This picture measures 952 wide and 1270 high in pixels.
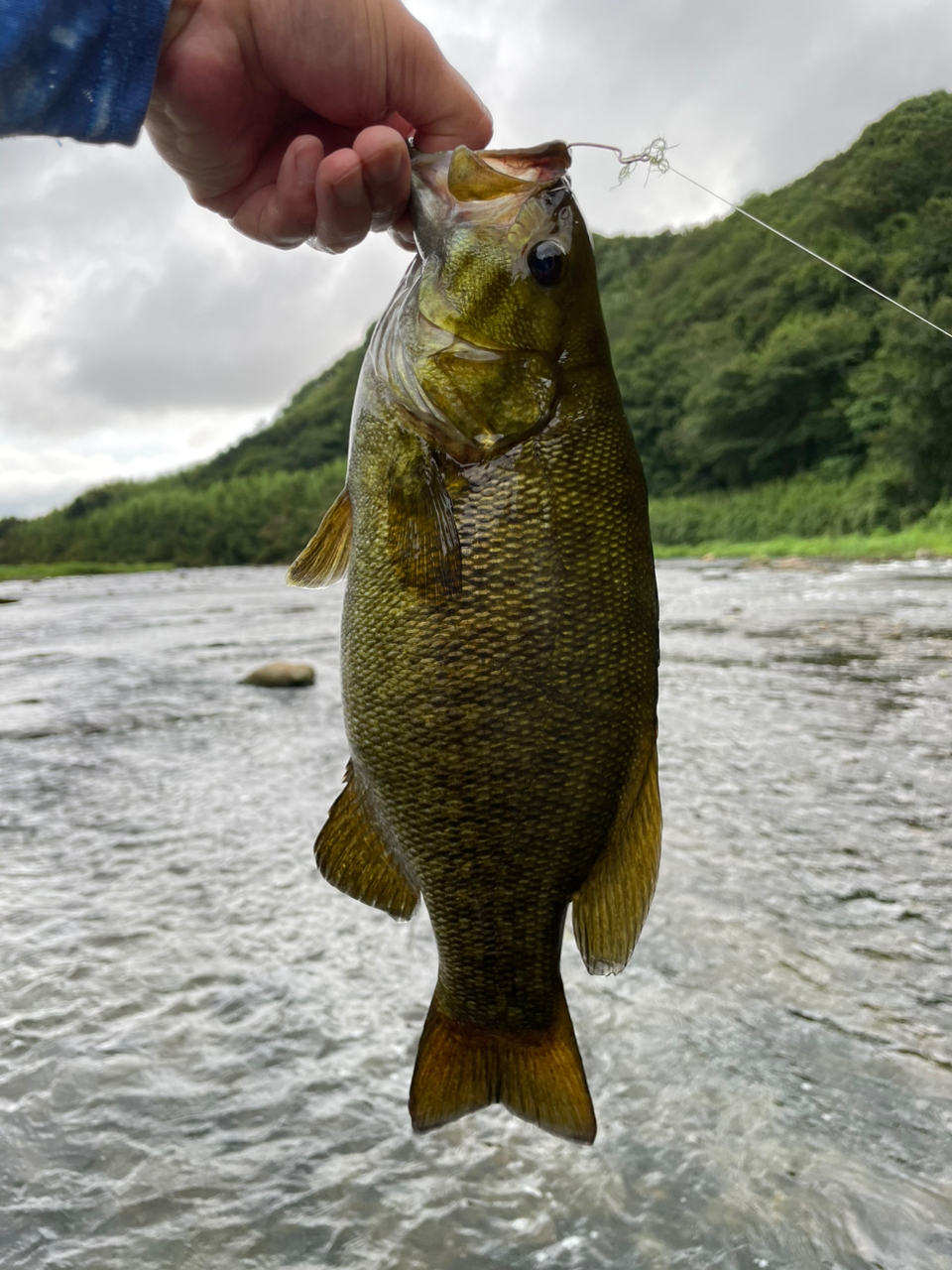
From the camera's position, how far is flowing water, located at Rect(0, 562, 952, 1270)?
228 centimetres

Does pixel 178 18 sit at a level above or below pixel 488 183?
above

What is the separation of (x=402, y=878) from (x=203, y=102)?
178 cm

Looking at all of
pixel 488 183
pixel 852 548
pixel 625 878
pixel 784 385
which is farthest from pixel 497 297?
pixel 784 385

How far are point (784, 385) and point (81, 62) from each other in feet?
185

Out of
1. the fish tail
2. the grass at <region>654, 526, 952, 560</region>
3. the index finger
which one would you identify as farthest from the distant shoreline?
the fish tail

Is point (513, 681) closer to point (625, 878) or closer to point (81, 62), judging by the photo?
point (625, 878)

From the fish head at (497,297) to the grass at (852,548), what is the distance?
85.6 ft

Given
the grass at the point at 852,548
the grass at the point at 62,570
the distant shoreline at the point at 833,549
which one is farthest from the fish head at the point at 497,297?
the grass at the point at 62,570

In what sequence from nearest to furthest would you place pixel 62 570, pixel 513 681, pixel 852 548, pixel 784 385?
1. pixel 513 681
2. pixel 852 548
3. pixel 784 385
4. pixel 62 570

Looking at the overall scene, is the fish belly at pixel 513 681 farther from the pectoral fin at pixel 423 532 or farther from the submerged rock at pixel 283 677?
the submerged rock at pixel 283 677

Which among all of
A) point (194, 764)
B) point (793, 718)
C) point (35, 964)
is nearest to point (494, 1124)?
point (35, 964)

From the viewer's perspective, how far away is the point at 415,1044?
3.04 meters

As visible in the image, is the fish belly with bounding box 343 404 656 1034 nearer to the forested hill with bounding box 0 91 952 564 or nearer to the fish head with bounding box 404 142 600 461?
the fish head with bounding box 404 142 600 461

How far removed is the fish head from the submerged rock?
797 centimetres
